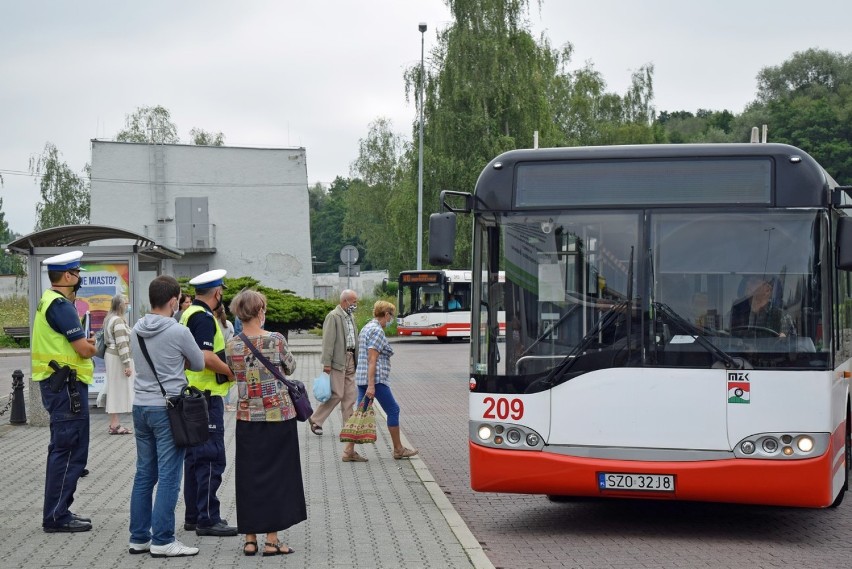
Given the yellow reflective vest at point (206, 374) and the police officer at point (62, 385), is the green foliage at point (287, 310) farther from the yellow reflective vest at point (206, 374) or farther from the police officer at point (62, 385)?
the yellow reflective vest at point (206, 374)

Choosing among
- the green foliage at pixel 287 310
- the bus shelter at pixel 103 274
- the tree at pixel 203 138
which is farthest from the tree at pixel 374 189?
the bus shelter at pixel 103 274

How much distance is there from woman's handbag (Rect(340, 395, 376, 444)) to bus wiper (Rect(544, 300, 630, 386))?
3.83 meters

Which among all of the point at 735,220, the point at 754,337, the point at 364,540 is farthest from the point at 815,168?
the point at 364,540

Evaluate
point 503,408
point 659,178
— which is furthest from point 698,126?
point 503,408

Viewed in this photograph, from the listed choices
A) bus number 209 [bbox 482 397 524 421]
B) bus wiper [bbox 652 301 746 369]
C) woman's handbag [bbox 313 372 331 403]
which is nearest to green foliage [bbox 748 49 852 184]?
woman's handbag [bbox 313 372 331 403]

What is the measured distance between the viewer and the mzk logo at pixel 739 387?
800cm

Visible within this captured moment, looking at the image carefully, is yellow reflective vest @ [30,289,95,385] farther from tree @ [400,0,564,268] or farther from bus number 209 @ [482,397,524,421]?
tree @ [400,0,564,268]

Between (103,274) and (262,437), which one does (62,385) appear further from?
(103,274)

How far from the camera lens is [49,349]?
8.13m

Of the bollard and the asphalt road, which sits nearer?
the asphalt road

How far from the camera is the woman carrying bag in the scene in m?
7.36

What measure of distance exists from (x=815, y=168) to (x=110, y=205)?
50.2 meters

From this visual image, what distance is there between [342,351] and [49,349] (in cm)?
Result: 532

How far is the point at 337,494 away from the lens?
10.0 m
